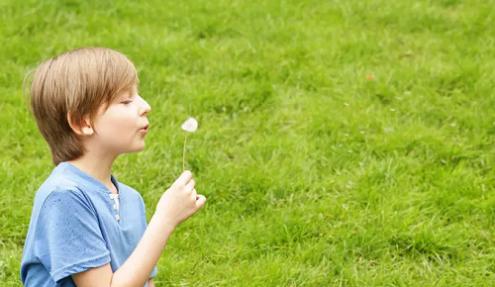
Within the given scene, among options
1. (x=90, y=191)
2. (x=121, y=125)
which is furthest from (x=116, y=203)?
(x=121, y=125)

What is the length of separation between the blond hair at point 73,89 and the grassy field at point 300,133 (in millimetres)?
1265

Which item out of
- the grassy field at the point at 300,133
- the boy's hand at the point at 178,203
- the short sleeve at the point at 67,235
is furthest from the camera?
the grassy field at the point at 300,133

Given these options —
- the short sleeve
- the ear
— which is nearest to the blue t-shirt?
the short sleeve

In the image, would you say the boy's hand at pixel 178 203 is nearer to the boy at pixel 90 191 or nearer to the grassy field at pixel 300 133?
the boy at pixel 90 191

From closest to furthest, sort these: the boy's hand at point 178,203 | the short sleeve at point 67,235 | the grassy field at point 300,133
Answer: the short sleeve at point 67,235, the boy's hand at point 178,203, the grassy field at point 300,133

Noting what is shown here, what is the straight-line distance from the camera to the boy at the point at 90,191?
212cm

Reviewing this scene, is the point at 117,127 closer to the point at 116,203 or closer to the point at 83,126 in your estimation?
the point at 83,126

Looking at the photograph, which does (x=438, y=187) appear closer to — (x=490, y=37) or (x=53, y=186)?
(x=490, y=37)

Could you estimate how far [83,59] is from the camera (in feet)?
7.44

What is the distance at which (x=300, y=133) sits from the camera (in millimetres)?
4438

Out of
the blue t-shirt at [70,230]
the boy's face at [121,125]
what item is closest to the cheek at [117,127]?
the boy's face at [121,125]

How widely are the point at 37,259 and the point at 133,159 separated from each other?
2004 mm

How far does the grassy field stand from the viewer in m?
3.55

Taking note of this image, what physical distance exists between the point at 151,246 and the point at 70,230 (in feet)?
0.72
